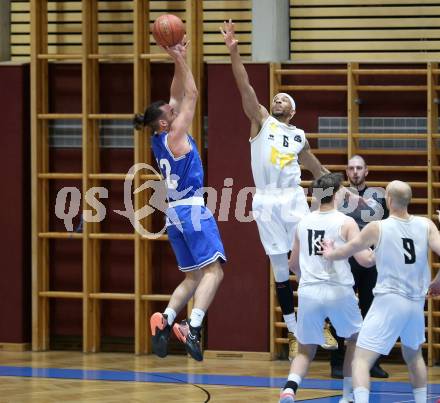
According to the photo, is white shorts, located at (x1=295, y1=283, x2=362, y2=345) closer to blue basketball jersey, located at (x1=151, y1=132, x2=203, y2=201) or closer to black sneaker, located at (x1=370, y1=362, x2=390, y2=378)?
blue basketball jersey, located at (x1=151, y1=132, x2=203, y2=201)

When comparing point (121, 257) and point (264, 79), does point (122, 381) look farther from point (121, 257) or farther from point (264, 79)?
point (264, 79)

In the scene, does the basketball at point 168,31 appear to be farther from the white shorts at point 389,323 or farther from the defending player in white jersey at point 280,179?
the white shorts at point 389,323

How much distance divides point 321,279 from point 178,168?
4.50 ft

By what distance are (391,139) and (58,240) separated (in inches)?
150

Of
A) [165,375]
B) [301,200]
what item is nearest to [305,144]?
[301,200]

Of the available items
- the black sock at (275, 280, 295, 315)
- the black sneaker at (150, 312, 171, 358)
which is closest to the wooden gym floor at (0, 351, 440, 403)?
the black sock at (275, 280, 295, 315)

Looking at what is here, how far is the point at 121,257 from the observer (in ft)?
39.9

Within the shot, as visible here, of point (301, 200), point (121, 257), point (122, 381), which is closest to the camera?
point (301, 200)

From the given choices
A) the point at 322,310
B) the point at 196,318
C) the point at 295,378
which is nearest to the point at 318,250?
the point at 322,310

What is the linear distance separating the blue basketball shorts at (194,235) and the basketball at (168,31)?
4.15ft

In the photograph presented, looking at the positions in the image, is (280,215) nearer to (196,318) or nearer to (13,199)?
(196,318)

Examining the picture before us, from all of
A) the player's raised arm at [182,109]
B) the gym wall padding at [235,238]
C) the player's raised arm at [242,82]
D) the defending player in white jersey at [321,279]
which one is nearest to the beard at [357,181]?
the player's raised arm at [242,82]

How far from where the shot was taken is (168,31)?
27.7 feet

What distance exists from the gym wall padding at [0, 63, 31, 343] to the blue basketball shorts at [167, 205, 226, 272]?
13.0ft
